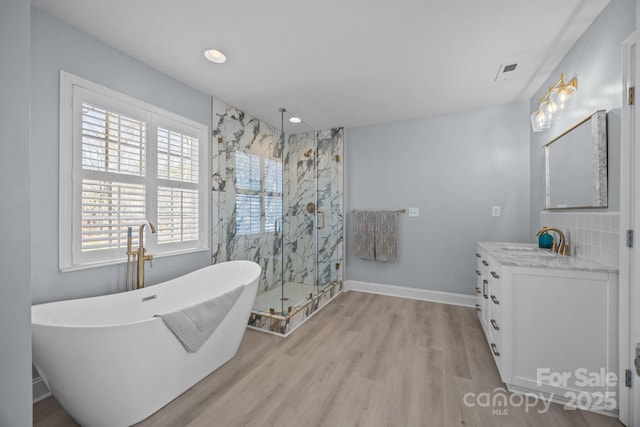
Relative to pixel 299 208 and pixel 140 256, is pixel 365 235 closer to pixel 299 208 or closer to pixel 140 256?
pixel 299 208

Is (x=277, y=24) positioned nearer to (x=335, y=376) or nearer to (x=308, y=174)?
(x=308, y=174)

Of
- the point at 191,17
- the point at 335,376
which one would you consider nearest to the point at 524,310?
the point at 335,376

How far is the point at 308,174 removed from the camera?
3.48 metres

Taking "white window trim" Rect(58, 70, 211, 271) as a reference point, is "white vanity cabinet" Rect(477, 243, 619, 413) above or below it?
below

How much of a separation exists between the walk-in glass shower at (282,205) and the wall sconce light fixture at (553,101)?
87.8 inches

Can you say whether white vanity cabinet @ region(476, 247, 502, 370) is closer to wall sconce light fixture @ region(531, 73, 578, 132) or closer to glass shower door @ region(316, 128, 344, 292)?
wall sconce light fixture @ region(531, 73, 578, 132)

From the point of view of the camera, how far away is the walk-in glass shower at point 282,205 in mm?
2902

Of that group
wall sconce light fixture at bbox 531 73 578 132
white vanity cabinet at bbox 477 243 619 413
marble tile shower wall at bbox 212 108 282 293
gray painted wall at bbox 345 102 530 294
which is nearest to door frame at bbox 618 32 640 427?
white vanity cabinet at bbox 477 243 619 413

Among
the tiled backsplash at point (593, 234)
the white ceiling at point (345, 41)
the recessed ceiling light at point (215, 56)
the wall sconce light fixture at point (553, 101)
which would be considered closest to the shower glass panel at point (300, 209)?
the white ceiling at point (345, 41)

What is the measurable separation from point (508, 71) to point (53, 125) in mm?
3549

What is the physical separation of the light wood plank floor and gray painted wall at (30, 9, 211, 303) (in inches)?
28.6

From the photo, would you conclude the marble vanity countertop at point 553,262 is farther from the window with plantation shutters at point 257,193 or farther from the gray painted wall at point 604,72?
the window with plantation shutters at point 257,193

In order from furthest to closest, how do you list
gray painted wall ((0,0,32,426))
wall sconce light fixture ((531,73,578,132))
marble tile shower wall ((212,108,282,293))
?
1. marble tile shower wall ((212,108,282,293))
2. wall sconce light fixture ((531,73,578,132))
3. gray painted wall ((0,0,32,426))

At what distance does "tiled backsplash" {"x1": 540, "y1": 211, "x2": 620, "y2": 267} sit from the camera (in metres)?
1.47
